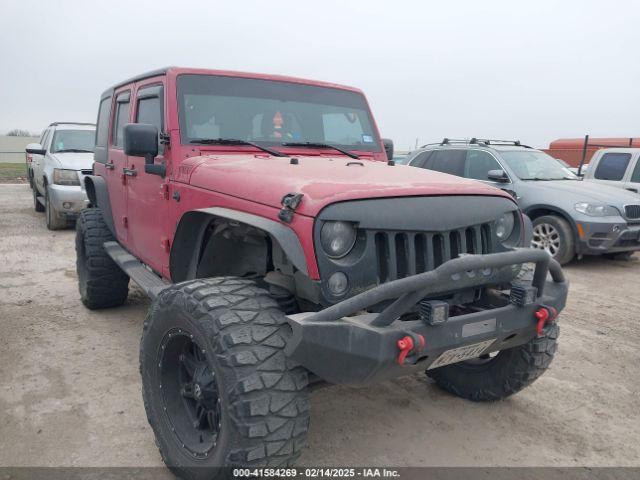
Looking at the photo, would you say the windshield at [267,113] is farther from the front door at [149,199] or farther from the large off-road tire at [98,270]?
the large off-road tire at [98,270]

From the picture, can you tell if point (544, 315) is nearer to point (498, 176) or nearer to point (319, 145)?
point (319, 145)

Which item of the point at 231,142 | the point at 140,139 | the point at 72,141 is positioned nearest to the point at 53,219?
the point at 72,141

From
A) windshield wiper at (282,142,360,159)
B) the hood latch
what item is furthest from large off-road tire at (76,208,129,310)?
the hood latch

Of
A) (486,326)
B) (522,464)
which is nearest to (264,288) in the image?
(486,326)

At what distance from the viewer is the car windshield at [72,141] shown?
10.1m

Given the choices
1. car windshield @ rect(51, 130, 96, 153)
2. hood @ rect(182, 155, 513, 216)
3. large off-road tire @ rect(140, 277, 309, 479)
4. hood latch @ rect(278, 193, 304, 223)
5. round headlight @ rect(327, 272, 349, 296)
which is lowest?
large off-road tire @ rect(140, 277, 309, 479)

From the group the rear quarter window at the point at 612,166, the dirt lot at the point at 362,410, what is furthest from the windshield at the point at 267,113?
the rear quarter window at the point at 612,166

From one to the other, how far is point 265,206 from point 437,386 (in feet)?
6.65

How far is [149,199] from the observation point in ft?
12.8

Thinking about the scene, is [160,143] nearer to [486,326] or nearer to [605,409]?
[486,326]

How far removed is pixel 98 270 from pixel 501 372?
3598 mm

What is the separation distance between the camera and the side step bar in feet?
11.6

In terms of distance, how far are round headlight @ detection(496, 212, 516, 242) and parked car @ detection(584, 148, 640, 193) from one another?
25.1 feet

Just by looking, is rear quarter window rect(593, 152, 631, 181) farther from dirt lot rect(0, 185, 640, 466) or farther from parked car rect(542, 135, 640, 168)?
parked car rect(542, 135, 640, 168)
